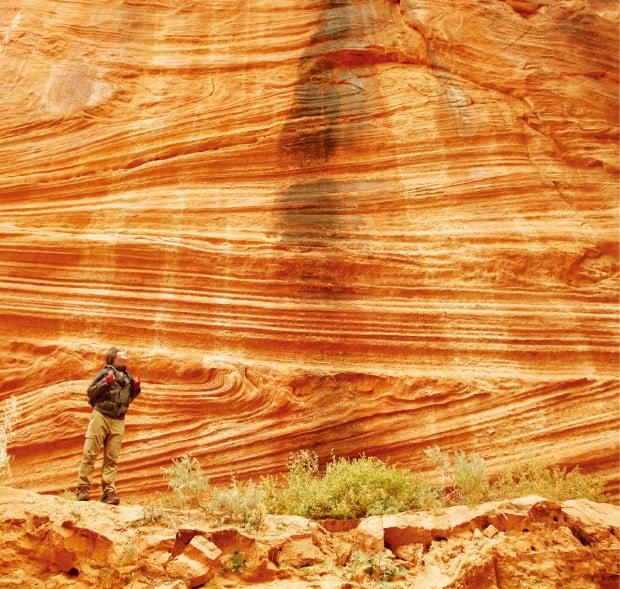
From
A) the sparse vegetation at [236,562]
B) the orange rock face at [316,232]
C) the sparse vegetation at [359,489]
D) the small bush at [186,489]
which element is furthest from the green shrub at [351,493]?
the sparse vegetation at [236,562]

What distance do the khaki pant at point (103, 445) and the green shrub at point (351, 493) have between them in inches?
67.6

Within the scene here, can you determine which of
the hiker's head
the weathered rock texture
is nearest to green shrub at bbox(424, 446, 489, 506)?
the weathered rock texture

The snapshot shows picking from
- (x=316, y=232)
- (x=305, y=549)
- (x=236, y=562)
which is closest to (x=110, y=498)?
(x=236, y=562)

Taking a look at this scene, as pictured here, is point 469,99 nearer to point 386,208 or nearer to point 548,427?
point 386,208

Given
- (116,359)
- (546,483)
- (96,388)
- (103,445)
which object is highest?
(116,359)

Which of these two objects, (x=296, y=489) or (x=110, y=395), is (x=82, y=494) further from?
(x=296, y=489)

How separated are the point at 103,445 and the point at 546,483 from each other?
5047mm

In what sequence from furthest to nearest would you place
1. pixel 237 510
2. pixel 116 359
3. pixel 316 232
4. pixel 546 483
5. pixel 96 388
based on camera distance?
pixel 316 232
pixel 546 483
pixel 116 359
pixel 96 388
pixel 237 510

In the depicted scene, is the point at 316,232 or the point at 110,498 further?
the point at 316,232

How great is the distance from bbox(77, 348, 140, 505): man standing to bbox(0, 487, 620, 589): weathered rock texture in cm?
71

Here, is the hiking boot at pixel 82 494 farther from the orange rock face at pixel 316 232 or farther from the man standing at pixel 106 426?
the orange rock face at pixel 316 232

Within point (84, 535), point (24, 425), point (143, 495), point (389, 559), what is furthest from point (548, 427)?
point (24, 425)

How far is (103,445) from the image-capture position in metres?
6.62

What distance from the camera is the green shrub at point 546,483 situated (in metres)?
7.18
